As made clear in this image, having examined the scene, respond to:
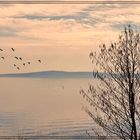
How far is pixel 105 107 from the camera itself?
2056 cm

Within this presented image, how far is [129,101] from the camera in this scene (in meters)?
19.5

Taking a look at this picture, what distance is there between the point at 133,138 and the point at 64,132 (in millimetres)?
38329

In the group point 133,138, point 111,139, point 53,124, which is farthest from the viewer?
point 53,124

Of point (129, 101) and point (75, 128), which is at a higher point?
point (129, 101)

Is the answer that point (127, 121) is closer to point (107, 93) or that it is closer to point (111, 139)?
point (107, 93)

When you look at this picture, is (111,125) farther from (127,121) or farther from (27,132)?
(27,132)

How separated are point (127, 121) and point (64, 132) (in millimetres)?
37709

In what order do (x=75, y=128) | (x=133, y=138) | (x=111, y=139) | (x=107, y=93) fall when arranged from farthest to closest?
(x=75, y=128) → (x=111, y=139) → (x=107, y=93) → (x=133, y=138)

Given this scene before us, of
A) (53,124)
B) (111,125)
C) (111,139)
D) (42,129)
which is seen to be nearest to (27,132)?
(42,129)

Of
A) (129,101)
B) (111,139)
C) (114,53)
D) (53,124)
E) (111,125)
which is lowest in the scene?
(53,124)

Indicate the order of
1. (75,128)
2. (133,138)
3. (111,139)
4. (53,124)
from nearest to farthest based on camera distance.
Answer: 1. (133,138)
2. (111,139)
3. (75,128)
4. (53,124)

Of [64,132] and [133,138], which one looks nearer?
[133,138]

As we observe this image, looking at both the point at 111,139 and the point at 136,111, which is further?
the point at 111,139

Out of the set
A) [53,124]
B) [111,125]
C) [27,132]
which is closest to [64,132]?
[27,132]
